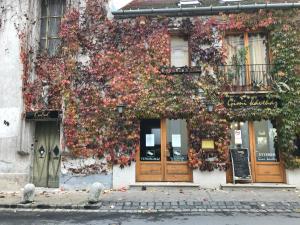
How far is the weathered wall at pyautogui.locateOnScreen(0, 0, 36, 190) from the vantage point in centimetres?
1119

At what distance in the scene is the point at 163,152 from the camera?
441 inches

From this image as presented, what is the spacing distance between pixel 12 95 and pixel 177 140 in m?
5.83

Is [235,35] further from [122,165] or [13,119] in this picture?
[13,119]

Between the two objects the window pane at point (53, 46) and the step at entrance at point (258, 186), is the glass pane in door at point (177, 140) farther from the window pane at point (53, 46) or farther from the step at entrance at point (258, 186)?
the window pane at point (53, 46)

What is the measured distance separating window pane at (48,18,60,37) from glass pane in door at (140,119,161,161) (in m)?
4.63

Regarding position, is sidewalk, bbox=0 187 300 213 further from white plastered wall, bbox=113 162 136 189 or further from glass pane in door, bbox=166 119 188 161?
glass pane in door, bbox=166 119 188 161

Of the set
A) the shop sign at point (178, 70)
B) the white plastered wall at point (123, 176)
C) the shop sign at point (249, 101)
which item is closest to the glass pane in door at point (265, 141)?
the shop sign at point (249, 101)

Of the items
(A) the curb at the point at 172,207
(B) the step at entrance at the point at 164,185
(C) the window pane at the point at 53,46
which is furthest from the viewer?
(C) the window pane at the point at 53,46

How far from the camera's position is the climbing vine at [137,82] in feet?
36.0

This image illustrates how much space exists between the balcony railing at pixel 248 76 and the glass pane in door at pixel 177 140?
207 cm

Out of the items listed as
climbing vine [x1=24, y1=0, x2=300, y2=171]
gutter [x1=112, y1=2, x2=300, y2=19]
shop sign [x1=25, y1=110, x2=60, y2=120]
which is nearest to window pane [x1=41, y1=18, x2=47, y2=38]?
climbing vine [x1=24, y1=0, x2=300, y2=171]

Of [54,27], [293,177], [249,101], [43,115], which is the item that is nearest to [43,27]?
[54,27]

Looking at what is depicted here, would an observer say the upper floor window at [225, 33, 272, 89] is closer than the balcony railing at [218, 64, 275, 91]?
No

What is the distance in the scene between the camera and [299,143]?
10938 mm
